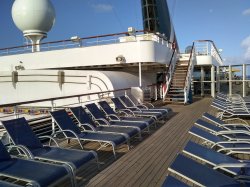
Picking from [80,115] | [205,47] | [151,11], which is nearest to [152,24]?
[151,11]

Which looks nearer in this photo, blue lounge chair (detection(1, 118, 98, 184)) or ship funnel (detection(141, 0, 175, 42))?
blue lounge chair (detection(1, 118, 98, 184))

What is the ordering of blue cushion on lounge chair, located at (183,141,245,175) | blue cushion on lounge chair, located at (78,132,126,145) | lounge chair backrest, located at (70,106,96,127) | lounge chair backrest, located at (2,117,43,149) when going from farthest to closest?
lounge chair backrest, located at (70,106,96,127), blue cushion on lounge chair, located at (78,132,126,145), lounge chair backrest, located at (2,117,43,149), blue cushion on lounge chair, located at (183,141,245,175)

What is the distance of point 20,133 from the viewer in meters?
3.85

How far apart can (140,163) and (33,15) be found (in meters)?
16.9

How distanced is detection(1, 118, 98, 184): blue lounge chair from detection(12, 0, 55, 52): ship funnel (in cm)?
1596

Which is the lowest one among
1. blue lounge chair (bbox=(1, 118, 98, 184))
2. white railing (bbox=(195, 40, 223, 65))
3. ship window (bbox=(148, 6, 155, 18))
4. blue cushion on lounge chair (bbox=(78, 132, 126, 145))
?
blue cushion on lounge chair (bbox=(78, 132, 126, 145))

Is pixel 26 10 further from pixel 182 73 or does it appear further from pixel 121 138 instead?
pixel 121 138

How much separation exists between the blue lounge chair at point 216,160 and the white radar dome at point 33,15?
1769cm

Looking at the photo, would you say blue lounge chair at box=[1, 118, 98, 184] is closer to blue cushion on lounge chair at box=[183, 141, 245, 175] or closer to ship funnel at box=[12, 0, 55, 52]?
blue cushion on lounge chair at box=[183, 141, 245, 175]

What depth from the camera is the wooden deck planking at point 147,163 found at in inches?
140

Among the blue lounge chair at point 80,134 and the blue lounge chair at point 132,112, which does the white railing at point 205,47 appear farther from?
the blue lounge chair at point 80,134

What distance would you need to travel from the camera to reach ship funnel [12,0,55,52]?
18.6m

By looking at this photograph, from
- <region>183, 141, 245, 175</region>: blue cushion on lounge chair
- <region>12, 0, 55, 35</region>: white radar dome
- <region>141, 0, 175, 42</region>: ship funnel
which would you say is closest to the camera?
<region>183, 141, 245, 175</region>: blue cushion on lounge chair

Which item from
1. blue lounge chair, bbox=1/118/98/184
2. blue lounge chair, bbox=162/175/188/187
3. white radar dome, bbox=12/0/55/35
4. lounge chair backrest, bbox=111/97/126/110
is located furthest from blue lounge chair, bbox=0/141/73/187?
white radar dome, bbox=12/0/55/35
